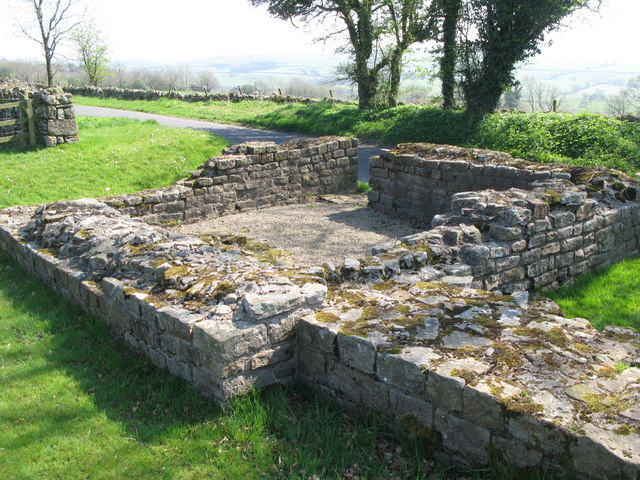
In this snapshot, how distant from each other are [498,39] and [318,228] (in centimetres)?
1163

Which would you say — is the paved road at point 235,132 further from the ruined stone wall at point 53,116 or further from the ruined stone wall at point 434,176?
the ruined stone wall at point 53,116

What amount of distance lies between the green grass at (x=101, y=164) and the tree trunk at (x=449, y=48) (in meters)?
8.58

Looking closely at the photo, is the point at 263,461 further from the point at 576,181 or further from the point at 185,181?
the point at 185,181

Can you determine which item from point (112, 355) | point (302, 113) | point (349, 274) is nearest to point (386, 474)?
point (349, 274)

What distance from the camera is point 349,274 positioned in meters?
5.92

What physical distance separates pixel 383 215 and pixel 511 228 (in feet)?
18.0

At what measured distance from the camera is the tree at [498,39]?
18.0 metres

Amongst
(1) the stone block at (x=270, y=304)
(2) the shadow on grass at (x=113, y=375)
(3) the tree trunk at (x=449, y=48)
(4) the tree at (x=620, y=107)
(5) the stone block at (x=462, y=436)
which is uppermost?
(3) the tree trunk at (x=449, y=48)

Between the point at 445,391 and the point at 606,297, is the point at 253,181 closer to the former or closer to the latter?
the point at 606,297

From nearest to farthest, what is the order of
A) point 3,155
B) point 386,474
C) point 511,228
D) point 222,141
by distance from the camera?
point 386,474
point 511,228
point 3,155
point 222,141

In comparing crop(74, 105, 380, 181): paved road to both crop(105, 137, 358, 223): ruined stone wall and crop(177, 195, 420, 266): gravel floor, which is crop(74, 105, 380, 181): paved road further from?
crop(177, 195, 420, 266): gravel floor

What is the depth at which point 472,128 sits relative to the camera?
18719mm

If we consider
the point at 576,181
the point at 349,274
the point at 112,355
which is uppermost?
the point at 576,181

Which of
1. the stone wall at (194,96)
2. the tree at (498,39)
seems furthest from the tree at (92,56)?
the tree at (498,39)
